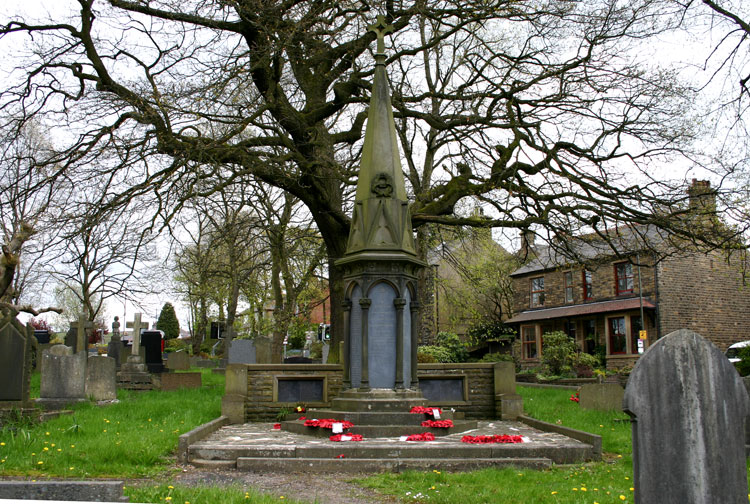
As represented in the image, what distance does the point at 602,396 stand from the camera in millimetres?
→ 15773

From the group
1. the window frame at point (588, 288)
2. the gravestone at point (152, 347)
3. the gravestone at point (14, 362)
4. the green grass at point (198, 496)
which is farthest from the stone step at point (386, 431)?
the window frame at point (588, 288)

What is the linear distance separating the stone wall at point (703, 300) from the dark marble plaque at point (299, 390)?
71.7ft

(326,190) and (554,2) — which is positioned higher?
(554,2)

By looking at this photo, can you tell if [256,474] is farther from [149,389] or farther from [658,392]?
[149,389]

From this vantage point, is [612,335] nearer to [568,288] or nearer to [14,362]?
[568,288]

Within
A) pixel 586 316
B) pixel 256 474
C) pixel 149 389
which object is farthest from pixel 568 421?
pixel 586 316

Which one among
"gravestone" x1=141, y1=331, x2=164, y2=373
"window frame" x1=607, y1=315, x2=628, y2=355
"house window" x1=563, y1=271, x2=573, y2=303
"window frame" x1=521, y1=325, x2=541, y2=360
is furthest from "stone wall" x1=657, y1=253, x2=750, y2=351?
"gravestone" x1=141, y1=331, x2=164, y2=373

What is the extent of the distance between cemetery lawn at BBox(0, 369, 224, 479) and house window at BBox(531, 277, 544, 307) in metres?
28.6

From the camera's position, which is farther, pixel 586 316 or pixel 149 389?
pixel 586 316

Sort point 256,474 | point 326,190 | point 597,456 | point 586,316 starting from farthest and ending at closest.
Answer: point 586,316
point 326,190
point 597,456
point 256,474

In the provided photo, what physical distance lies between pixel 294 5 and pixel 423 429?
9.13 metres

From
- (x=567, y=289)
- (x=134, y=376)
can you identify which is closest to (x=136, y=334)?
(x=134, y=376)

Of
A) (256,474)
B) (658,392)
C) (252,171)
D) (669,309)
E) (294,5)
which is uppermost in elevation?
(294,5)

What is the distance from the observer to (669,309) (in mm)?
31141
